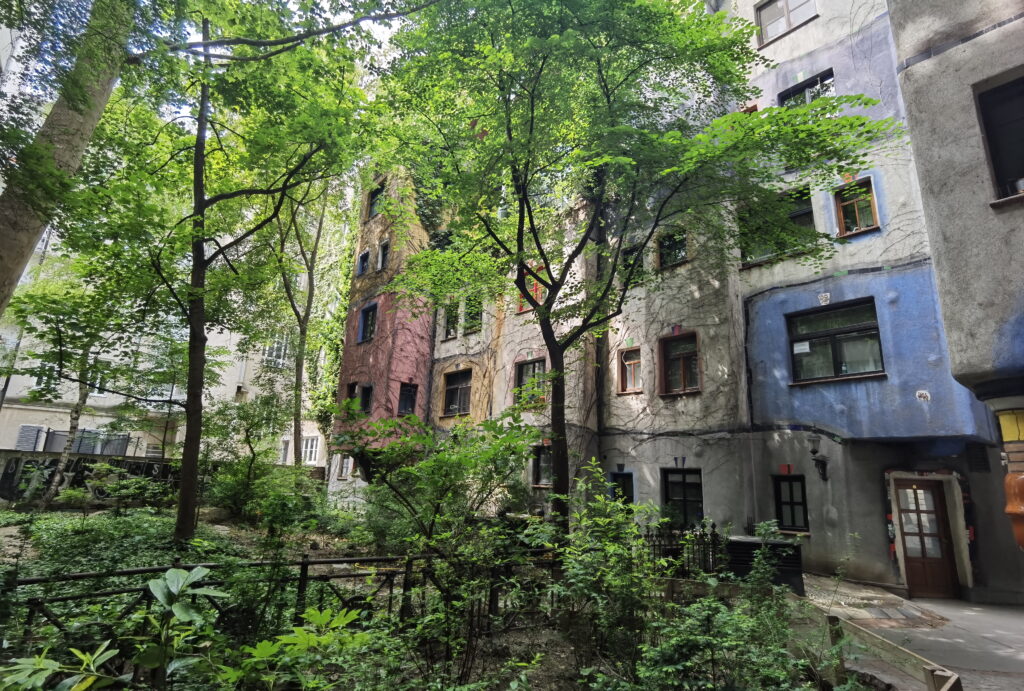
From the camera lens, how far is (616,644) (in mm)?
5441

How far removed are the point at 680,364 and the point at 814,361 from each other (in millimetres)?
3557

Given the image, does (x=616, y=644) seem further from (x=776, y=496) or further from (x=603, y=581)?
(x=776, y=496)

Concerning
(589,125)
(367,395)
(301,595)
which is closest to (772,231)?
(589,125)

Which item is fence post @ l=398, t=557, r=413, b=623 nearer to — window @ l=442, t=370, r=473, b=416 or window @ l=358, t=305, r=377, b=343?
window @ l=442, t=370, r=473, b=416

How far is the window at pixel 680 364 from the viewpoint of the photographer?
1500cm

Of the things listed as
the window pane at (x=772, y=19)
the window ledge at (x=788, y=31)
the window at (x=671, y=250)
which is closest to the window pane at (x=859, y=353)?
the window at (x=671, y=250)

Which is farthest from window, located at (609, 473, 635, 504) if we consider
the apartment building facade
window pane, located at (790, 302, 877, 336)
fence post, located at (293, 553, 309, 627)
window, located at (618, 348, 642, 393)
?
fence post, located at (293, 553, 309, 627)

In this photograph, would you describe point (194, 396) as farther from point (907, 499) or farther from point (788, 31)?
point (788, 31)

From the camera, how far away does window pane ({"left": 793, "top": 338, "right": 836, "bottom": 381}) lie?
42.7 ft

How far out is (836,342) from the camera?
12938 mm

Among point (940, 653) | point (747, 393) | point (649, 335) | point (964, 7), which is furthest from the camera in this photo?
point (649, 335)

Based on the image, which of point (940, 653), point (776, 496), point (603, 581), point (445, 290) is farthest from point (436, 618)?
point (776, 496)

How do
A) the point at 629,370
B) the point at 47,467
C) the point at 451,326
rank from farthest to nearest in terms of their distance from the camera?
the point at 451,326 → the point at 47,467 → the point at 629,370

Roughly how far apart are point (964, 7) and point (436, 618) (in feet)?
39.9
